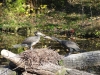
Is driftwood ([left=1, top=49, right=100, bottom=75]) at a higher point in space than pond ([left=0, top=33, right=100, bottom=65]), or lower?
higher

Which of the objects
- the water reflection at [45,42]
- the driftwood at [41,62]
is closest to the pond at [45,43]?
the water reflection at [45,42]

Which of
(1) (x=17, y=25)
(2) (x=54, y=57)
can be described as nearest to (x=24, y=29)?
(1) (x=17, y=25)

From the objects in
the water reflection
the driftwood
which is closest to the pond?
the water reflection

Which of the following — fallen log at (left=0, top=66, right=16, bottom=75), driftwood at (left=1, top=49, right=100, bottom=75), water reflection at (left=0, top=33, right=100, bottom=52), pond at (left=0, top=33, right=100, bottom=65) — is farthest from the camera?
water reflection at (left=0, top=33, right=100, bottom=52)

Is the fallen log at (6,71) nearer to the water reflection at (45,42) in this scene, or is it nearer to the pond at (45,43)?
the pond at (45,43)

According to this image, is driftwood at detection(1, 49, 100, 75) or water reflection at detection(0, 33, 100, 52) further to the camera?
water reflection at detection(0, 33, 100, 52)

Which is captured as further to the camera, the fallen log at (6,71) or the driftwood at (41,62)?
the fallen log at (6,71)

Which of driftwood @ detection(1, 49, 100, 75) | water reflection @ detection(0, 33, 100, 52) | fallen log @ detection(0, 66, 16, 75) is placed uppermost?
driftwood @ detection(1, 49, 100, 75)

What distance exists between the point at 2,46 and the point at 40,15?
7.70 m

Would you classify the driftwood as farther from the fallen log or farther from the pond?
the pond

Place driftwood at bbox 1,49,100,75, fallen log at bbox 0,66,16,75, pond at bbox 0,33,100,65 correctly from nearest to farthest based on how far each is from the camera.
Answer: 1. driftwood at bbox 1,49,100,75
2. fallen log at bbox 0,66,16,75
3. pond at bbox 0,33,100,65

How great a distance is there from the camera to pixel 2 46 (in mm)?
15469

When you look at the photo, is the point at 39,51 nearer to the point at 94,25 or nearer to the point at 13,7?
the point at 94,25

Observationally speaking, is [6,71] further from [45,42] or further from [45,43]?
[45,42]
